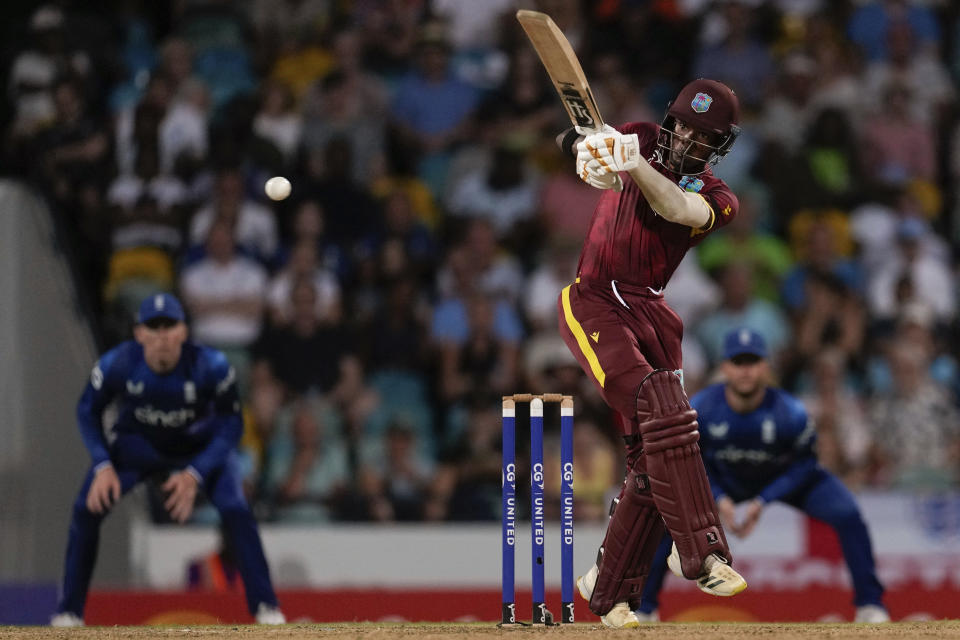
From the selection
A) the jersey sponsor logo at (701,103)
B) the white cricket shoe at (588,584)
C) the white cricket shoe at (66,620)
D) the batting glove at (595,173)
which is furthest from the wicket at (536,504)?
the white cricket shoe at (66,620)

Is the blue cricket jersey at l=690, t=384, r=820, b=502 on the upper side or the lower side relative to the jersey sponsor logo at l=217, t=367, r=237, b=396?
lower

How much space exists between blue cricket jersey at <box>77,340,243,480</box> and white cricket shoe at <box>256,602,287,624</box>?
77 centimetres

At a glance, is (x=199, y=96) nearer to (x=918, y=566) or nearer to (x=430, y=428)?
(x=430, y=428)

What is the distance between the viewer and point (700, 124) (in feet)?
19.0

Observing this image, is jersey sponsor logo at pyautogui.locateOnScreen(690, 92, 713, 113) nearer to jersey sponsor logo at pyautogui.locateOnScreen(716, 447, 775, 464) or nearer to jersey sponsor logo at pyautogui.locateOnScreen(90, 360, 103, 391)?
jersey sponsor logo at pyautogui.locateOnScreen(716, 447, 775, 464)

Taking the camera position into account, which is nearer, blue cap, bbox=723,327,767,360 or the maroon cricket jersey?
the maroon cricket jersey

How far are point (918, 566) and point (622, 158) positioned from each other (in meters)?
5.14

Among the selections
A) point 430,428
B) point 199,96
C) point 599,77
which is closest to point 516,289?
Result: point 430,428

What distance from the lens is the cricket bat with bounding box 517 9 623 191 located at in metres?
5.62

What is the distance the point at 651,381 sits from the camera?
18.7 feet

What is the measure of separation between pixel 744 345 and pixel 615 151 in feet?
9.76

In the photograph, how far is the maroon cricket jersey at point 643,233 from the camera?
5.92m

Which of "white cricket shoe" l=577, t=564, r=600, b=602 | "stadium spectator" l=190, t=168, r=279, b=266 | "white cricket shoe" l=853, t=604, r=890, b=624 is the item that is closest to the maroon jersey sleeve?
"white cricket shoe" l=577, t=564, r=600, b=602

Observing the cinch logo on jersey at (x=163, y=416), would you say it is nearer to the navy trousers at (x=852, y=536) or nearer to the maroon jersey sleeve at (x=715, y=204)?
the navy trousers at (x=852, y=536)
